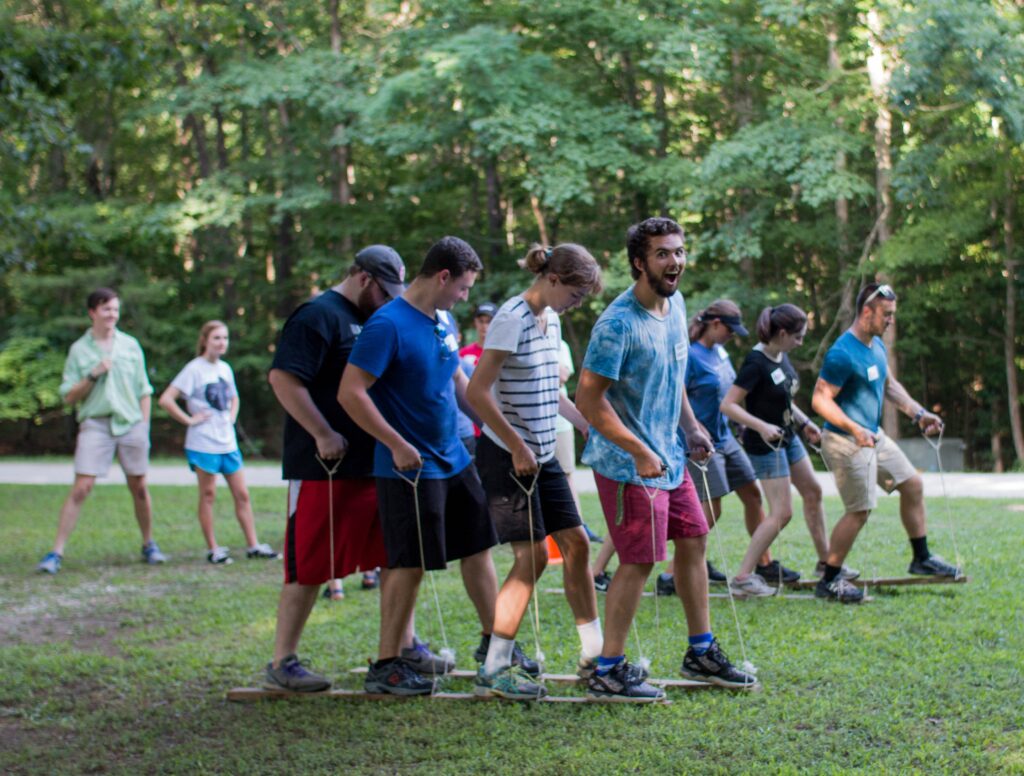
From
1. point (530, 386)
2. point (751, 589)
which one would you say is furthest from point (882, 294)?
point (530, 386)

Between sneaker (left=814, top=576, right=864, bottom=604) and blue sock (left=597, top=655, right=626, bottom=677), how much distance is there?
2381 millimetres

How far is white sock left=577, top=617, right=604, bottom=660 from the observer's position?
16.8 ft

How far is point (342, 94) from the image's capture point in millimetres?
21797

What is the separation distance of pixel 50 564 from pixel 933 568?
6.34 metres

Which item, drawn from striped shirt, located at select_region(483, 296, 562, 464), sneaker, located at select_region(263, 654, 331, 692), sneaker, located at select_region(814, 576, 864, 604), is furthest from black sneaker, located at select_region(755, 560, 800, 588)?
sneaker, located at select_region(263, 654, 331, 692)

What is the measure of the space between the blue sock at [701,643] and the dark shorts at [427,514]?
94 centimetres

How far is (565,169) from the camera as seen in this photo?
63.9 ft

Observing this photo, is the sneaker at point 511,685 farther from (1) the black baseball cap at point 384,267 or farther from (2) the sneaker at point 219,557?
(2) the sneaker at point 219,557

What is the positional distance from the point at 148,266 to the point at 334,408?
2361 centimetres

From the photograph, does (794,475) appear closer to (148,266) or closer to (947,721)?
(947,721)

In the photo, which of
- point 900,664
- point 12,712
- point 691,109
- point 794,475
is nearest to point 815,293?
point 691,109

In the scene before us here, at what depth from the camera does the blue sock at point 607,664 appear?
4.78 m

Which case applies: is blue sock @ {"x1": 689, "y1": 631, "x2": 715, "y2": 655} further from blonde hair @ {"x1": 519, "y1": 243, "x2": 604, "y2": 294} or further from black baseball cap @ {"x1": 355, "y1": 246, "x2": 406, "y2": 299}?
black baseball cap @ {"x1": 355, "y1": 246, "x2": 406, "y2": 299}

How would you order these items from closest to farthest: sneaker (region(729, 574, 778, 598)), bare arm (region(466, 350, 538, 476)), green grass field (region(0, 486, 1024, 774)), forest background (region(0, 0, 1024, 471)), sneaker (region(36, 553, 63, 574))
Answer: green grass field (region(0, 486, 1024, 774)) < bare arm (region(466, 350, 538, 476)) < sneaker (region(729, 574, 778, 598)) < sneaker (region(36, 553, 63, 574)) < forest background (region(0, 0, 1024, 471))
